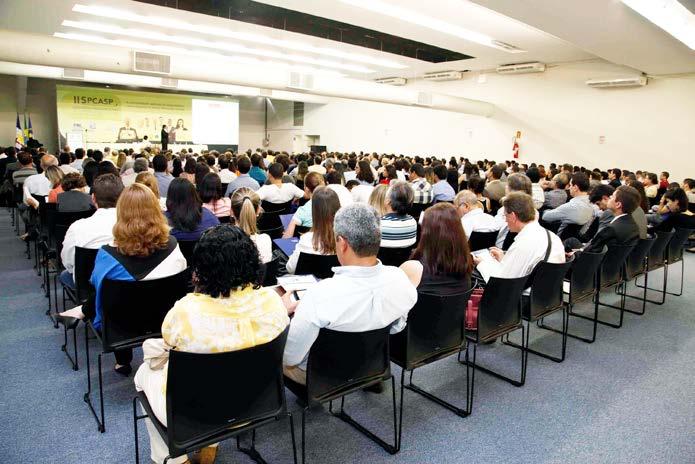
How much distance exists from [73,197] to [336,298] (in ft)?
11.4

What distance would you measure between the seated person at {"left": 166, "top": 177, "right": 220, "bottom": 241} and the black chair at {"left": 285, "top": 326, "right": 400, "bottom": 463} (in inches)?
70.3

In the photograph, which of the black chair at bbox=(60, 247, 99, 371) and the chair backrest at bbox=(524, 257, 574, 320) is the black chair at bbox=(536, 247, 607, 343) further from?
the black chair at bbox=(60, 247, 99, 371)

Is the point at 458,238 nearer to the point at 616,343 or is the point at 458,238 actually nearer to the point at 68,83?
the point at 616,343

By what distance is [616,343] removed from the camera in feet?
12.9

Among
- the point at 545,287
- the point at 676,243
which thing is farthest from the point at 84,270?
the point at 676,243

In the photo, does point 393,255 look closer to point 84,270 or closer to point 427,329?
point 427,329

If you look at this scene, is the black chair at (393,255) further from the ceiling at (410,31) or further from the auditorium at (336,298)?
the ceiling at (410,31)

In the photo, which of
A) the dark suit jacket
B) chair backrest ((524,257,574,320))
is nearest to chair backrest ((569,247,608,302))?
chair backrest ((524,257,574,320))

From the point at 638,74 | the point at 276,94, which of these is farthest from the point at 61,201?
the point at 276,94

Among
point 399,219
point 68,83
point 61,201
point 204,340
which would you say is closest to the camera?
point 204,340

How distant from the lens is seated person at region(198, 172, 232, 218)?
430cm

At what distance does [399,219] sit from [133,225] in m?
2.15

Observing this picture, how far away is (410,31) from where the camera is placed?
9117 mm

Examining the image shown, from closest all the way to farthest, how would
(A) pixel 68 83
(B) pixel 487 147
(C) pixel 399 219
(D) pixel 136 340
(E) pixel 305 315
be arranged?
(E) pixel 305 315, (D) pixel 136 340, (C) pixel 399 219, (B) pixel 487 147, (A) pixel 68 83
